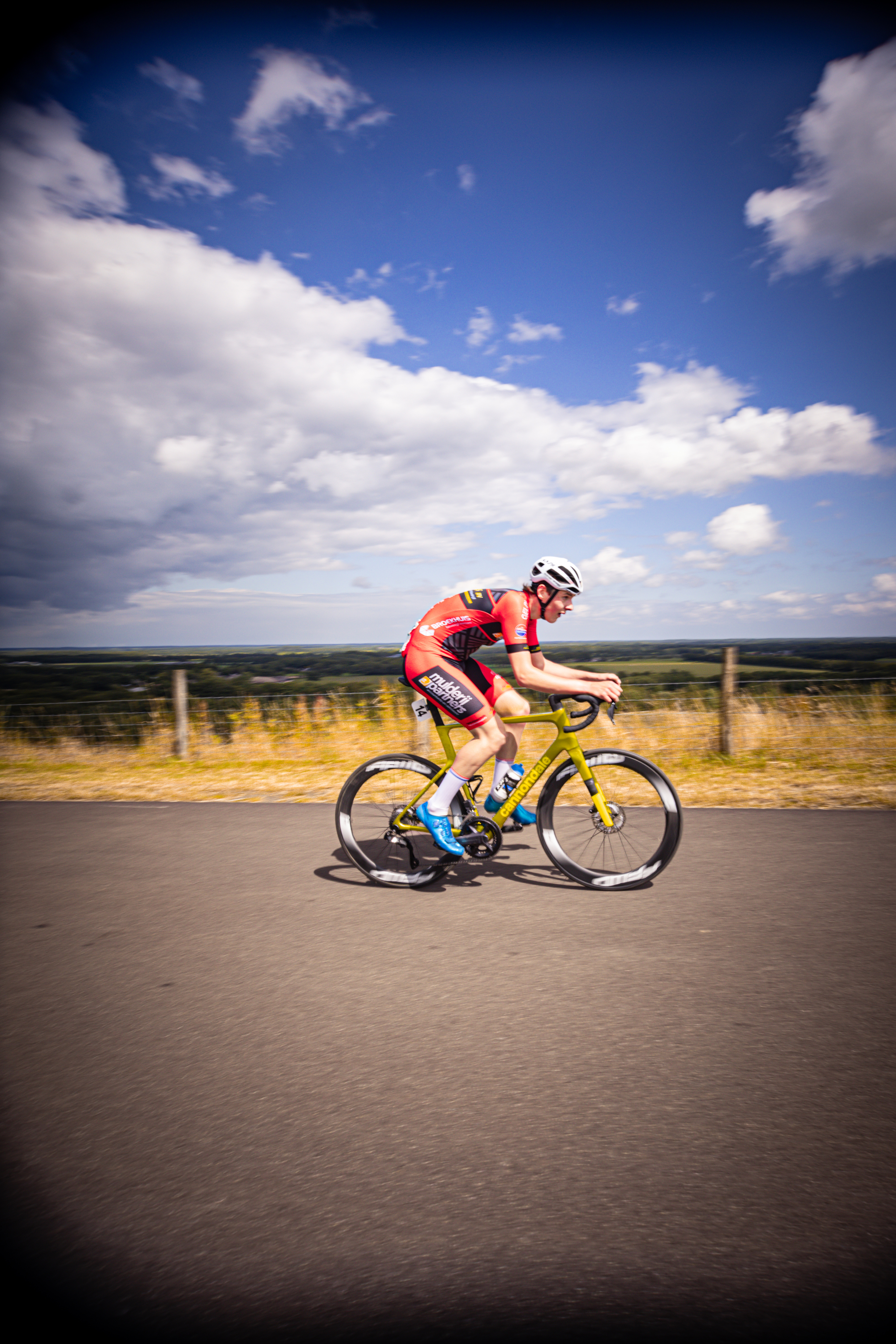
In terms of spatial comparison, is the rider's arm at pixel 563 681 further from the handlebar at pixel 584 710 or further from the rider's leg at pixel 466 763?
the rider's leg at pixel 466 763

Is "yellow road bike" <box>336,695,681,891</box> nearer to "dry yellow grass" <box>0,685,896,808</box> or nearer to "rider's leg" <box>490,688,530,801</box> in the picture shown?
"rider's leg" <box>490,688,530,801</box>

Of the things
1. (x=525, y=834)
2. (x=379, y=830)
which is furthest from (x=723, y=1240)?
(x=525, y=834)

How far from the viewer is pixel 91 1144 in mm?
2193

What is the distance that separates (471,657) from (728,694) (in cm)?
600

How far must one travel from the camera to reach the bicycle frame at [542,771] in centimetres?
463

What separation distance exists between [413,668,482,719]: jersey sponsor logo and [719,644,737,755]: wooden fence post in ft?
20.3

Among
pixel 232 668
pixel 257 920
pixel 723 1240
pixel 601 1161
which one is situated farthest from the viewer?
pixel 232 668

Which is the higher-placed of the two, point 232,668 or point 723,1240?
point 232,668

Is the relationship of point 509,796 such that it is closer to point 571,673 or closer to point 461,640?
point 571,673

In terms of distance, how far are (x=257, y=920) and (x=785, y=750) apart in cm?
793

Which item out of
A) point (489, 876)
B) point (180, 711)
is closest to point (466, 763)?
point (489, 876)

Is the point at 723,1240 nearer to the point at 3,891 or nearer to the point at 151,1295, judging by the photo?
the point at 151,1295

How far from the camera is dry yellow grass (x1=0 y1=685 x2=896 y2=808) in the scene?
794 centimetres

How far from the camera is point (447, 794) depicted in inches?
181
